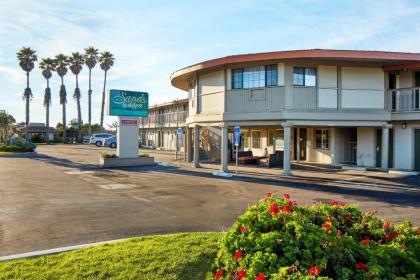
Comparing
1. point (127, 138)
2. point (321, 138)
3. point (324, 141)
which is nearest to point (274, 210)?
point (324, 141)

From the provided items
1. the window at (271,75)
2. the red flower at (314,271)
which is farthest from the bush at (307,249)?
the window at (271,75)

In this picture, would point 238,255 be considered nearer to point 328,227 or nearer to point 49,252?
point 328,227

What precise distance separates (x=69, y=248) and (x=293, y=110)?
13.0 meters

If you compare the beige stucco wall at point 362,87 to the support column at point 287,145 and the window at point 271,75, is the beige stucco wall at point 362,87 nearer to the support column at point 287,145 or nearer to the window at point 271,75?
the support column at point 287,145

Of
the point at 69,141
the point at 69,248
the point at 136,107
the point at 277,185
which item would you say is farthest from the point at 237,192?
the point at 69,141

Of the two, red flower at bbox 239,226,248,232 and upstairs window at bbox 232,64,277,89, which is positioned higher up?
upstairs window at bbox 232,64,277,89

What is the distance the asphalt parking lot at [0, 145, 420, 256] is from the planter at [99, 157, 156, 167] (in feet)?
Result: 10.2

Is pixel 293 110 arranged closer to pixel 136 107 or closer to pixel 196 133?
pixel 196 133

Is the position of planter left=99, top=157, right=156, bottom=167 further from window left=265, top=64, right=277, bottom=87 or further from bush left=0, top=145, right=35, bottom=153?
bush left=0, top=145, right=35, bottom=153

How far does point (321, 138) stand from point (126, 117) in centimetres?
1290

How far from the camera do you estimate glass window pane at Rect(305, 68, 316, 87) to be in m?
17.7

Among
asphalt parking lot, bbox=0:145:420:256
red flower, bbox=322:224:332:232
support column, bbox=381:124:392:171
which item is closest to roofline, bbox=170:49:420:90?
support column, bbox=381:124:392:171

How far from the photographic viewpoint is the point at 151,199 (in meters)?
11.4

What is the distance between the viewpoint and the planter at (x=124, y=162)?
22.3 meters
